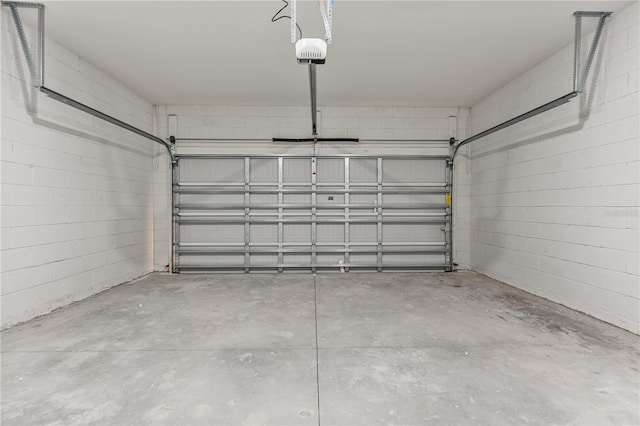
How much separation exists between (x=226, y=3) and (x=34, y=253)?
9.98 ft

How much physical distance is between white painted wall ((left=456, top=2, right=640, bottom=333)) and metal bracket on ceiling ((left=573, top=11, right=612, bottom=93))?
113 millimetres

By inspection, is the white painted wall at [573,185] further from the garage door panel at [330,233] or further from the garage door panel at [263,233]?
the garage door panel at [263,233]

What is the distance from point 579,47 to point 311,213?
3926mm

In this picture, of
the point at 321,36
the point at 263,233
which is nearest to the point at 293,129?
the point at 263,233

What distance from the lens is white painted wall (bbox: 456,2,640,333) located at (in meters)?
2.78

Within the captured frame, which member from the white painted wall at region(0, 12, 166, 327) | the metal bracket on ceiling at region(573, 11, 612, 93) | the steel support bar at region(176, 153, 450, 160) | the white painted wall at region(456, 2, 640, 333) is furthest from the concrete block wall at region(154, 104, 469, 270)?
the metal bracket on ceiling at region(573, 11, 612, 93)

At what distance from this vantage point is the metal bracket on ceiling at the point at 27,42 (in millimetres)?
2775

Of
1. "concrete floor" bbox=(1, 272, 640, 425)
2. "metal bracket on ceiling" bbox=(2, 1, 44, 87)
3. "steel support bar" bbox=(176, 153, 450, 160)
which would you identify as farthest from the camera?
"steel support bar" bbox=(176, 153, 450, 160)

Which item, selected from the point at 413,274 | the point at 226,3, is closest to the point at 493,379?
the point at 413,274

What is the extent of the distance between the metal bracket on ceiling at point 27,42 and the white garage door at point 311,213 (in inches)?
94.4

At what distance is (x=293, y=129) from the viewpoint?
5.42 m

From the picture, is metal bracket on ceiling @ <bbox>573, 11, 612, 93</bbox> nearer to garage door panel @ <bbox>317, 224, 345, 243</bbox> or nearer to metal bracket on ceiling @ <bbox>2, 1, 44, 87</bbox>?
garage door panel @ <bbox>317, 224, 345, 243</bbox>

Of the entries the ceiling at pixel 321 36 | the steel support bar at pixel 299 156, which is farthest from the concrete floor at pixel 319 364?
the ceiling at pixel 321 36

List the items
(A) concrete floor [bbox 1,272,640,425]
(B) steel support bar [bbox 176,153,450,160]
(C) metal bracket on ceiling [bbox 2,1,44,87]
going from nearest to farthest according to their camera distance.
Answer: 1. (A) concrete floor [bbox 1,272,640,425]
2. (C) metal bracket on ceiling [bbox 2,1,44,87]
3. (B) steel support bar [bbox 176,153,450,160]
